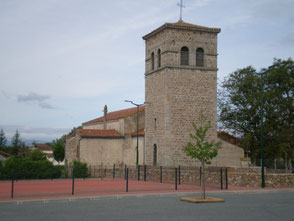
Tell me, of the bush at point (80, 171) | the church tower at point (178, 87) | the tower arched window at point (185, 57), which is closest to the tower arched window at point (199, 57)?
the church tower at point (178, 87)

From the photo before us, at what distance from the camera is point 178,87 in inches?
1460

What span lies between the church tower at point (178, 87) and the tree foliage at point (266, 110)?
932 centimetres

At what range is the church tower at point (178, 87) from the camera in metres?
36.6

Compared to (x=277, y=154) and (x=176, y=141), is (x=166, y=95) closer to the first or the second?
(x=176, y=141)

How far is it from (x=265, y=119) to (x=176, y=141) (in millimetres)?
14635

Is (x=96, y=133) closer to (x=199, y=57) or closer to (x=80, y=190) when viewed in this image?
(x=199, y=57)

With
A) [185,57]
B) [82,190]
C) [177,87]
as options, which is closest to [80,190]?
[82,190]

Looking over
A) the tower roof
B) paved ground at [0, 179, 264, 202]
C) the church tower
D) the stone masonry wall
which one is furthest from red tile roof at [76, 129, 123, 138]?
paved ground at [0, 179, 264, 202]

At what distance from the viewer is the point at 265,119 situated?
46219mm

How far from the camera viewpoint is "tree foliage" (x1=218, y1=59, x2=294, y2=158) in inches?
1773

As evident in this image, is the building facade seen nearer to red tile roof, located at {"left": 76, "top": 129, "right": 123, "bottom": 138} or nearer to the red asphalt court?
the red asphalt court

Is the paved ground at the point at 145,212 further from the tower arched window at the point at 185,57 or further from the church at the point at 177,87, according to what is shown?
the tower arched window at the point at 185,57

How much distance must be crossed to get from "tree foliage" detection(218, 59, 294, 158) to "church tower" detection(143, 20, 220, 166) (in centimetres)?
932

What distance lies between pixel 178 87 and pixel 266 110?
1406 cm
